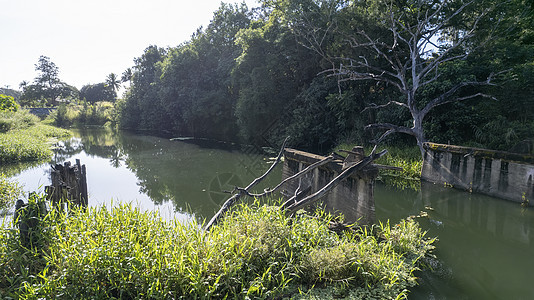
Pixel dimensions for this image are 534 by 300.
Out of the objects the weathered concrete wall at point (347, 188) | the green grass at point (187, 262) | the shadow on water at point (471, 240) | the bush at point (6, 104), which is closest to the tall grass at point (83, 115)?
the bush at point (6, 104)

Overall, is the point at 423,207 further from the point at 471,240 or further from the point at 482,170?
the point at 482,170

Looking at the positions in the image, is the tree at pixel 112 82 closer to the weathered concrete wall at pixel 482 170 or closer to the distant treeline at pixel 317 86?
the distant treeline at pixel 317 86

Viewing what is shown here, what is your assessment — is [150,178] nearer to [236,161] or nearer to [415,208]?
[236,161]

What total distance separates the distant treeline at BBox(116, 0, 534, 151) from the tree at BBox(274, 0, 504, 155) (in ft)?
0.41

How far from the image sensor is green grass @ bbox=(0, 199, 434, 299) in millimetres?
2949

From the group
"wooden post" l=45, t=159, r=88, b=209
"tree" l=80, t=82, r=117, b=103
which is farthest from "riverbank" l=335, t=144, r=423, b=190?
"tree" l=80, t=82, r=117, b=103

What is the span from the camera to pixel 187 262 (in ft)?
10.8

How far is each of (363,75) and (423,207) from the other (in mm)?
7827

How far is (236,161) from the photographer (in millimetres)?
15781

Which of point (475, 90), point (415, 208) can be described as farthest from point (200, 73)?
point (415, 208)

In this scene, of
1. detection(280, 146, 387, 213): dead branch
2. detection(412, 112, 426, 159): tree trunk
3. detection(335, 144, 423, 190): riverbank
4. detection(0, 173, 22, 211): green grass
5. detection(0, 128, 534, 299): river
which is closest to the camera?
detection(0, 128, 534, 299): river

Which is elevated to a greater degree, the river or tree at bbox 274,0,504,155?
tree at bbox 274,0,504,155

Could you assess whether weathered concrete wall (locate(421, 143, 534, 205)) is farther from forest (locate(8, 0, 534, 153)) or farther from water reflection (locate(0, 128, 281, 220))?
water reflection (locate(0, 128, 281, 220))

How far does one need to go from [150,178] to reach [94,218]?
8.03 metres
